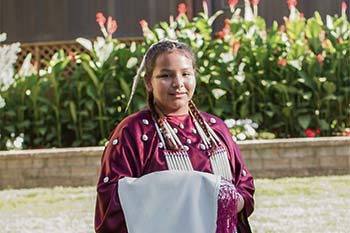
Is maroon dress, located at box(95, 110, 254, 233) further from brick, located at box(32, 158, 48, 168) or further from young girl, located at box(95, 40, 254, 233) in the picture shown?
brick, located at box(32, 158, 48, 168)

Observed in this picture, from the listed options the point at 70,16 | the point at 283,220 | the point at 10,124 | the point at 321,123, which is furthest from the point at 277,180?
the point at 70,16

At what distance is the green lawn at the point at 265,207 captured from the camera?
23.1 feet

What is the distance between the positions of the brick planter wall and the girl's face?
6.54 m

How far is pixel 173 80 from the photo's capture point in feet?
10.1

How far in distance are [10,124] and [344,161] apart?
14.1ft

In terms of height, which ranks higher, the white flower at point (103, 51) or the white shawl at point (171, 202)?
the white flower at point (103, 51)

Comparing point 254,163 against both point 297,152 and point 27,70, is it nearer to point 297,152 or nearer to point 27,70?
point 297,152

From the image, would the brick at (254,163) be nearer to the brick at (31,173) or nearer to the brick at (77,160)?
the brick at (77,160)

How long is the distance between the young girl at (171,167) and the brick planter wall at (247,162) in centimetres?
645

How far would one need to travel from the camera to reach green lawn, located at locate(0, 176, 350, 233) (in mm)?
7043

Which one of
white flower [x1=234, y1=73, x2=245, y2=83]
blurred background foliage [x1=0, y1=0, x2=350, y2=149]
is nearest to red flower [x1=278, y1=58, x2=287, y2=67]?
blurred background foliage [x1=0, y1=0, x2=350, y2=149]

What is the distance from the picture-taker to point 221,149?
10.3 ft

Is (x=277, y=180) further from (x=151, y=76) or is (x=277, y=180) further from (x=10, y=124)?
(x=151, y=76)

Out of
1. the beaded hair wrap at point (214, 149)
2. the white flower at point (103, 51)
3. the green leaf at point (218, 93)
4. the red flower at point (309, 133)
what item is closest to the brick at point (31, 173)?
the white flower at point (103, 51)
